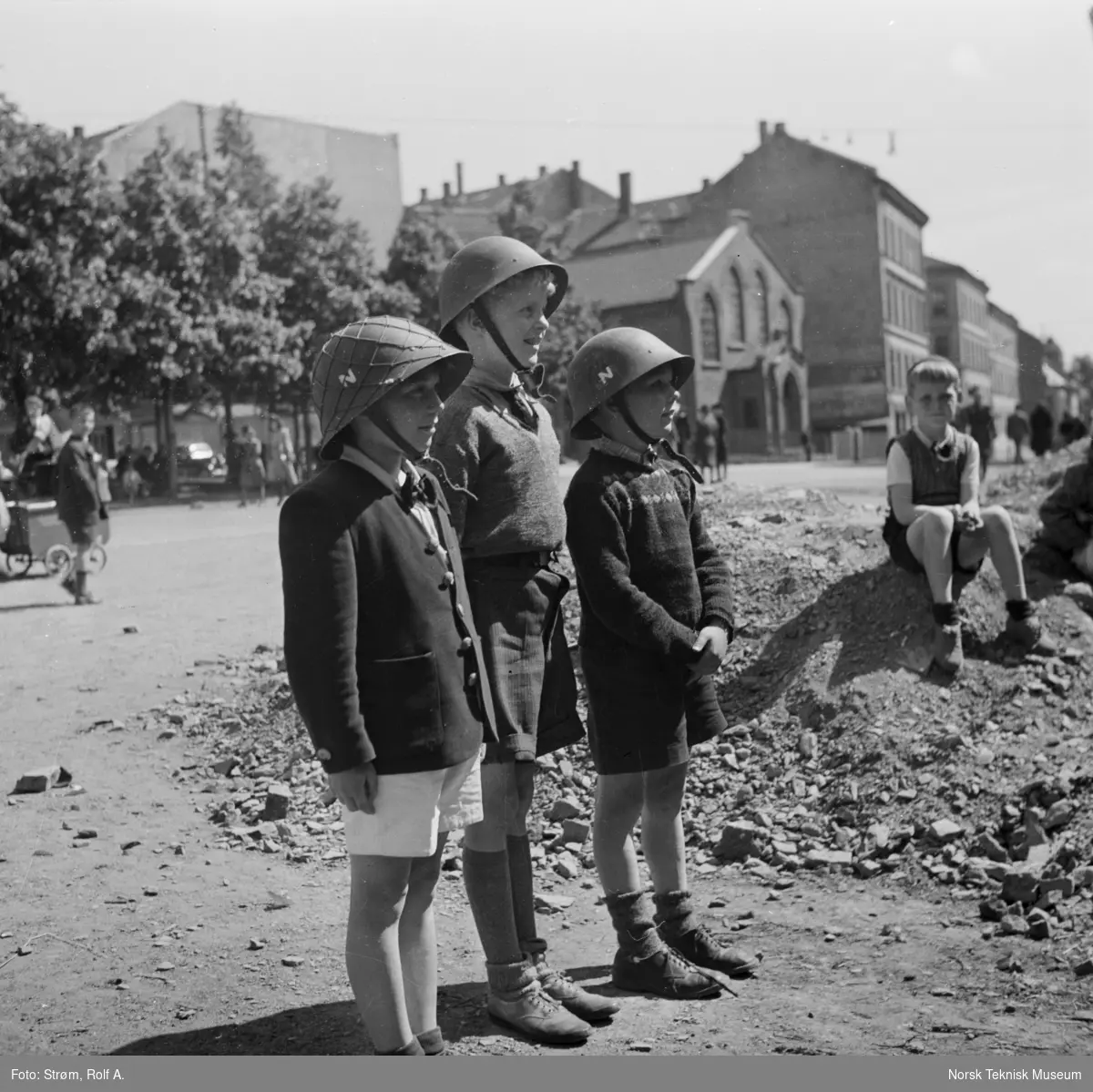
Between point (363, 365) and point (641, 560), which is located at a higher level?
point (363, 365)

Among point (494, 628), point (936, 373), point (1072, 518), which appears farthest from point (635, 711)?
point (1072, 518)

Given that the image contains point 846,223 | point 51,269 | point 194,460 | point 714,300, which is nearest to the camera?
point 846,223

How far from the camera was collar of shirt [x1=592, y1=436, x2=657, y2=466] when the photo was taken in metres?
3.54

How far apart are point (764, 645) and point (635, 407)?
287 centimetres

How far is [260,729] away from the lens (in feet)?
21.1

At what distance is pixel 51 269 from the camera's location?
1859 cm

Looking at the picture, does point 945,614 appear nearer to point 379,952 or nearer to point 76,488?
point 379,952

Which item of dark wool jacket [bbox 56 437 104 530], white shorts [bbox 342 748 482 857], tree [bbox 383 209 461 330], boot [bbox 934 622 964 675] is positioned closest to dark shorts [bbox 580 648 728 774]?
white shorts [bbox 342 748 482 857]

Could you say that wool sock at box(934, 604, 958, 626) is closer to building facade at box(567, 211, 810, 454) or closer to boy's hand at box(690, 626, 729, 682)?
building facade at box(567, 211, 810, 454)

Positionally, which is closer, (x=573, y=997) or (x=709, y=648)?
(x=573, y=997)

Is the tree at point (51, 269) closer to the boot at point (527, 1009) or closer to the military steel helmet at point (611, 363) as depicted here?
the military steel helmet at point (611, 363)

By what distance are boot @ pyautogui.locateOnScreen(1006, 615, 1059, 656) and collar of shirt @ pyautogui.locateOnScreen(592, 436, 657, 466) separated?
3.19m

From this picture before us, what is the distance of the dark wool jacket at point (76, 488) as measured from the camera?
1145 centimetres

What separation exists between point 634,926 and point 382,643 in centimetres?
124
